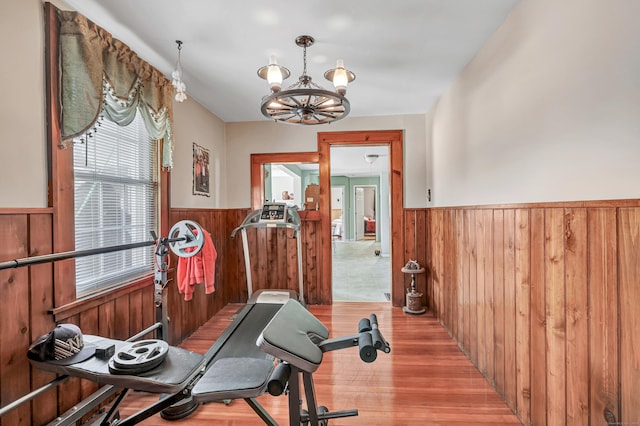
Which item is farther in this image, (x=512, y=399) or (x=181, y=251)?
(x=181, y=251)

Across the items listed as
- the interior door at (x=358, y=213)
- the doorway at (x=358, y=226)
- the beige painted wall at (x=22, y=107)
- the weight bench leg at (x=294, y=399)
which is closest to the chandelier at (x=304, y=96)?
the beige painted wall at (x=22, y=107)

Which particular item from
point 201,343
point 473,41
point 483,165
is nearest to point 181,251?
point 201,343

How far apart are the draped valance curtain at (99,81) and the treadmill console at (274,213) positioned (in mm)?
1492

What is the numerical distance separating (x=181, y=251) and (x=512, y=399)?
2.54 metres

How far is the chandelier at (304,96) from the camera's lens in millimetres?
1959

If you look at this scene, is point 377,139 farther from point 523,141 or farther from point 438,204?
point 523,141

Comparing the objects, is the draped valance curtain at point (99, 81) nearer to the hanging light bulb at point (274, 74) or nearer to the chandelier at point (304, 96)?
the chandelier at point (304, 96)

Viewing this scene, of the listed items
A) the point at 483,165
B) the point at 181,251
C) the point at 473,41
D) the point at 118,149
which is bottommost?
the point at 181,251

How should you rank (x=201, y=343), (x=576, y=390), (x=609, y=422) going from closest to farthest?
1. (x=609, y=422)
2. (x=576, y=390)
3. (x=201, y=343)

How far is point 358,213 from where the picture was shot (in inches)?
470

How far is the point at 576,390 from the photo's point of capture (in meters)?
1.41

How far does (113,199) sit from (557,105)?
9.61 ft

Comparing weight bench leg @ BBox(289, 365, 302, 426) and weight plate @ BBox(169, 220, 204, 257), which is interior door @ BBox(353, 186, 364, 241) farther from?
weight bench leg @ BBox(289, 365, 302, 426)

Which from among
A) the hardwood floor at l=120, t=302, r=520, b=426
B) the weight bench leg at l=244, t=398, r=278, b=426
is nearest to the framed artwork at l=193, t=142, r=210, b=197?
the hardwood floor at l=120, t=302, r=520, b=426
